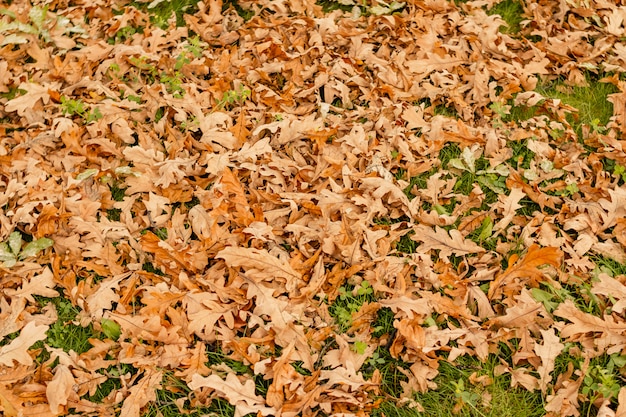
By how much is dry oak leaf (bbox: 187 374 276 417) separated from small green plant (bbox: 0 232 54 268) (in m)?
1.08

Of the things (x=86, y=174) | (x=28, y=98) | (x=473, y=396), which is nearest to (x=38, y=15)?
(x=28, y=98)

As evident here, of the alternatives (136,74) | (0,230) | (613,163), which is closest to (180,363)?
(0,230)

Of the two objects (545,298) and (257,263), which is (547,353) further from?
(257,263)

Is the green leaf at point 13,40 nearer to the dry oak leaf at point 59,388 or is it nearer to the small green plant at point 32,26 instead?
the small green plant at point 32,26

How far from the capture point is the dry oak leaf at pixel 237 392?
222cm

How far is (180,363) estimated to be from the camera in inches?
93.1

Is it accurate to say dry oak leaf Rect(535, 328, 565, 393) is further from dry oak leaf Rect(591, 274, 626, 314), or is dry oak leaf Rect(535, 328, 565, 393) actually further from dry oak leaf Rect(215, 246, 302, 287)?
dry oak leaf Rect(215, 246, 302, 287)

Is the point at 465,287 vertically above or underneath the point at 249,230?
underneath

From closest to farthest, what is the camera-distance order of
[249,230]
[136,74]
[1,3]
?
[249,230]
[136,74]
[1,3]

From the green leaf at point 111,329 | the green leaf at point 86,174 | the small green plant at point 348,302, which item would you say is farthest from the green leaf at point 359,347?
the green leaf at point 86,174

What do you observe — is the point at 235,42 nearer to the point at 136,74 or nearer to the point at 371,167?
the point at 136,74

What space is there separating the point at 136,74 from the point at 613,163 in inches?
112

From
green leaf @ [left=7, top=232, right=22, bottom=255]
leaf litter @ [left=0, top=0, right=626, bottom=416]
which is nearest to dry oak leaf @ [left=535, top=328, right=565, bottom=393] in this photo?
leaf litter @ [left=0, top=0, right=626, bottom=416]

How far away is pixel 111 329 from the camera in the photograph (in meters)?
2.49
